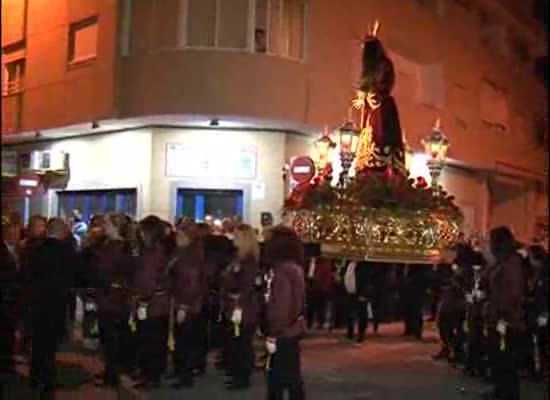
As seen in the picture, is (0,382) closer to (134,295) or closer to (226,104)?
(134,295)

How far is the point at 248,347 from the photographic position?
35.3ft

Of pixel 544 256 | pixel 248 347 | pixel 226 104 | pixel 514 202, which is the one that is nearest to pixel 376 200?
pixel 544 256

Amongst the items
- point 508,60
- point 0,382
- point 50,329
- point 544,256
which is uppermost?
point 508,60

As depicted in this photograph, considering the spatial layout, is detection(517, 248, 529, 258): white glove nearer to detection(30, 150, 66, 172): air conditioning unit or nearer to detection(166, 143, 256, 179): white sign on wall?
detection(166, 143, 256, 179): white sign on wall

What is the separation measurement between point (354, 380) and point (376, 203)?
2.73 meters

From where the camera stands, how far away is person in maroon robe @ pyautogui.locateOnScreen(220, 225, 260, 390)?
34.4 feet

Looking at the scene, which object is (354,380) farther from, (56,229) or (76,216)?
(76,216)

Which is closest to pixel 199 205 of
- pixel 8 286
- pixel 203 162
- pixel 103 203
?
pixel 203 162

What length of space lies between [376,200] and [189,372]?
396 cm

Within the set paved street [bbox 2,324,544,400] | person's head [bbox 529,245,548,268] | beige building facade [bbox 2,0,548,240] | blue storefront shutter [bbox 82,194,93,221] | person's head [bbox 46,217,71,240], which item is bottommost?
paved street [bbox 2,324,544,400]

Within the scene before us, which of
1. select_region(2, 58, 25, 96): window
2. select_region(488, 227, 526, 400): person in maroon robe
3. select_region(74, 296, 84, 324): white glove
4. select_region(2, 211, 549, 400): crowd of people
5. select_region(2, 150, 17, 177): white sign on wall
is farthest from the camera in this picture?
select_region(2, 58, 25, 96): window

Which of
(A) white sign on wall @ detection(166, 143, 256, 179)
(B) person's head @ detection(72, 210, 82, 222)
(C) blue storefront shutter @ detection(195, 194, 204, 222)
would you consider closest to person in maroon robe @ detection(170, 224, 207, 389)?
(B) person's head @ detection(72, 210, 82, 222)

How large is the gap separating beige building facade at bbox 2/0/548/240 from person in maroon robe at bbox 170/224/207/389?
370 inches

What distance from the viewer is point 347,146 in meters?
14.0
